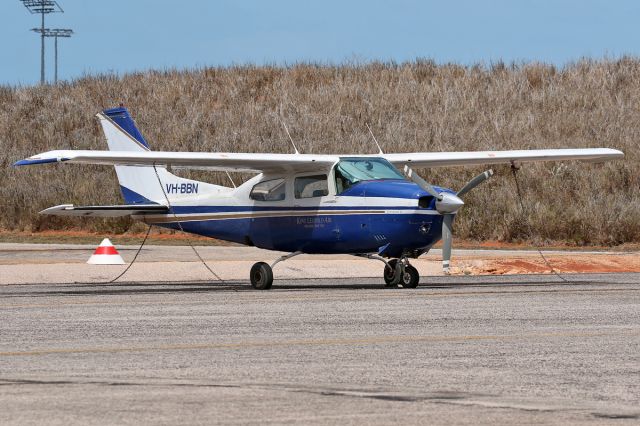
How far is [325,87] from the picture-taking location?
6216 cm

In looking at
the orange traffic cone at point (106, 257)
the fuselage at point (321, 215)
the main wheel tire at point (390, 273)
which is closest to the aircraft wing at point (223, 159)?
the fuselage at point (321, 215)

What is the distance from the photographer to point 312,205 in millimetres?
22078

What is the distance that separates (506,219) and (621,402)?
3137 cm

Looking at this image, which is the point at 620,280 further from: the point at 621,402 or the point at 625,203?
the point at 625,203

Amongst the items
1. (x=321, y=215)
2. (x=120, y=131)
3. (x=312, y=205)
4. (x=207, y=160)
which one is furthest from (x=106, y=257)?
(x=321, y=215)

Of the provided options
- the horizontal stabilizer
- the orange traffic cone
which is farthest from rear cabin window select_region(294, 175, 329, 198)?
the orange traffic cone

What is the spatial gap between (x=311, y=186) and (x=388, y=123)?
33600 mm

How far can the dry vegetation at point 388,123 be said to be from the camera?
41750 millimetres

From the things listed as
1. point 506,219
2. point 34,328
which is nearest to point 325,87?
point 506,219

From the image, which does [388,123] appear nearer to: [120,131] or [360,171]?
[120,131]

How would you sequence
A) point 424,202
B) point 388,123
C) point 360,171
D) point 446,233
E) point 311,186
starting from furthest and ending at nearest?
point 388,123
point 311,186
point 360,171
point 446,233
point 424,202

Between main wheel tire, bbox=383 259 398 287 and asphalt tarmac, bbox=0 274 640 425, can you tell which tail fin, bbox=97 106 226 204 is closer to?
main wheel tire, bbox=383 259 398 287

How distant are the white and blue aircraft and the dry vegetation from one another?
16.7 m

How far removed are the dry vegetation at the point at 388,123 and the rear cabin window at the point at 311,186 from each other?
1739 cm
